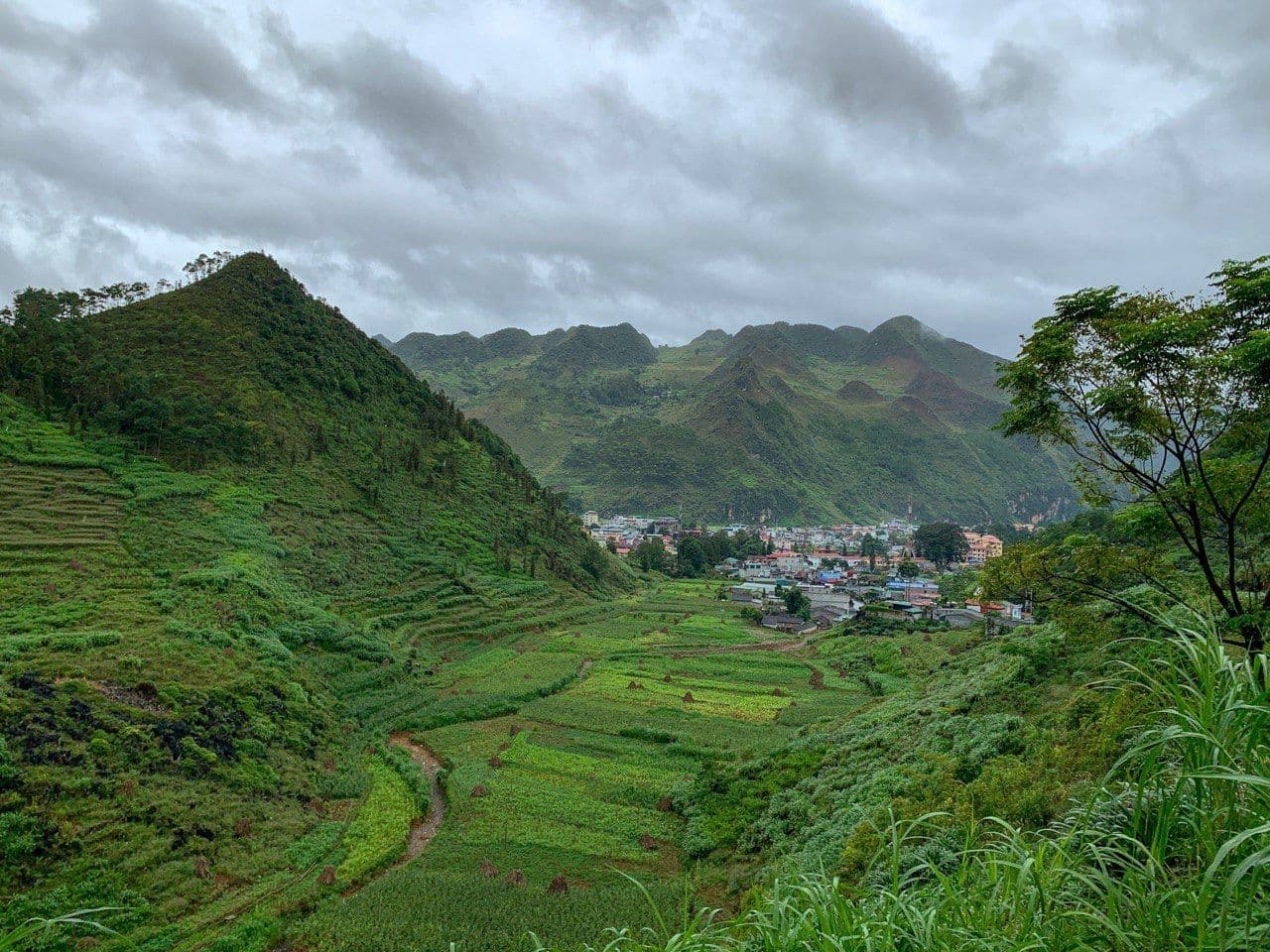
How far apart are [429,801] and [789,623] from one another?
40.8m

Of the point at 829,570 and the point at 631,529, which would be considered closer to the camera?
the point at 829,570

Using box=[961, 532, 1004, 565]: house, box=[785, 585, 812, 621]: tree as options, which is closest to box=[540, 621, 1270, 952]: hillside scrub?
box=[785, 585, 812, 621]: tree

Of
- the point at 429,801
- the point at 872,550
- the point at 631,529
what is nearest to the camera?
the point at 429,801

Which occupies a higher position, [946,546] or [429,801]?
[946,546]

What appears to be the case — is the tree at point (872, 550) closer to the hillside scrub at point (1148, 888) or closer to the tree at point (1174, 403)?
the tree at point (1174, 403)

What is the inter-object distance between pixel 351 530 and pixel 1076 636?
41.7 metres

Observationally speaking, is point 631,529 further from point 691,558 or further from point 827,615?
point 827,615

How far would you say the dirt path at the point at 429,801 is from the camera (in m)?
18.6

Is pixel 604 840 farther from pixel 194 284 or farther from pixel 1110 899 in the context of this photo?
pixel 194 284

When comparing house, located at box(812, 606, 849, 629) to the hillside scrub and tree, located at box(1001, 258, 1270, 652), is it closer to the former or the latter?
tree, located at box(1001, 258, 1270, 652)

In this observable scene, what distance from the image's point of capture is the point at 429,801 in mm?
21141

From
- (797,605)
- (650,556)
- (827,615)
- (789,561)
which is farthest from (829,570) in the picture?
(797,605)

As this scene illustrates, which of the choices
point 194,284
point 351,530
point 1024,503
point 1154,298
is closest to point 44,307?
point 194,284

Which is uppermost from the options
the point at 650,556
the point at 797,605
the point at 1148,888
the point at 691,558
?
the point at 1148,888
